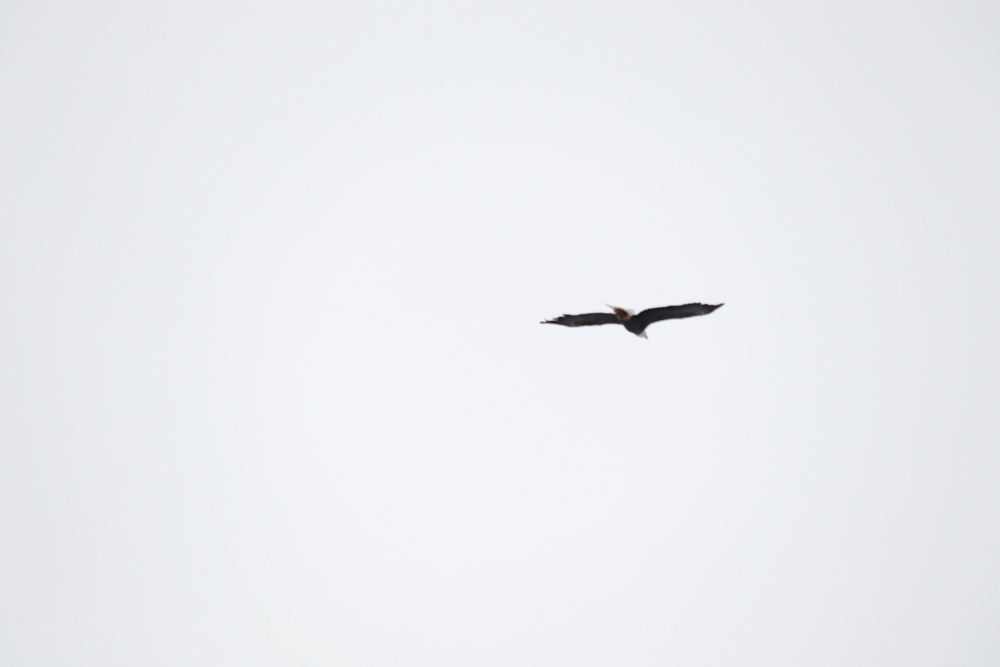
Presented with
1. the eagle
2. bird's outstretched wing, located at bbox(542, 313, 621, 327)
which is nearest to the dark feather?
the eagle

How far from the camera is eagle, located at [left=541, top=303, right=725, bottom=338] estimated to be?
2314 cm

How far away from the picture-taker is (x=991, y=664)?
19900cm

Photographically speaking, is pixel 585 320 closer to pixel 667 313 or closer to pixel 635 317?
pixel 635 317

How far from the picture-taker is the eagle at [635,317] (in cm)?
2314

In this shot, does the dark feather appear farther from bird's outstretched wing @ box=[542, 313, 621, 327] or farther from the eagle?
bird's outstretched wing @ box=[542, 313, 621, 327]

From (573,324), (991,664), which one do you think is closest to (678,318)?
(573,324)

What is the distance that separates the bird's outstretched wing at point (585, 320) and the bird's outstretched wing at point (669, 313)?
24.1 inches

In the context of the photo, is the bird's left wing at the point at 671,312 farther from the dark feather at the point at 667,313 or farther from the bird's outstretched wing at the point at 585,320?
the bird's outstretched wing at the point at 585,320

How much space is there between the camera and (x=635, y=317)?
23609 mm

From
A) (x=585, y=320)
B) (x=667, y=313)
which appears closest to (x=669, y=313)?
(x=667, y=313)

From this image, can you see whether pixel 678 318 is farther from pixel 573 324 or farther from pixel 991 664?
pixel 991 664

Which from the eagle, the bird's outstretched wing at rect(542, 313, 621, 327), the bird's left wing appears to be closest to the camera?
the bird's left wing

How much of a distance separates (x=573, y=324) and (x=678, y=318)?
2615 mm

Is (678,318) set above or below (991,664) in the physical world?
above
